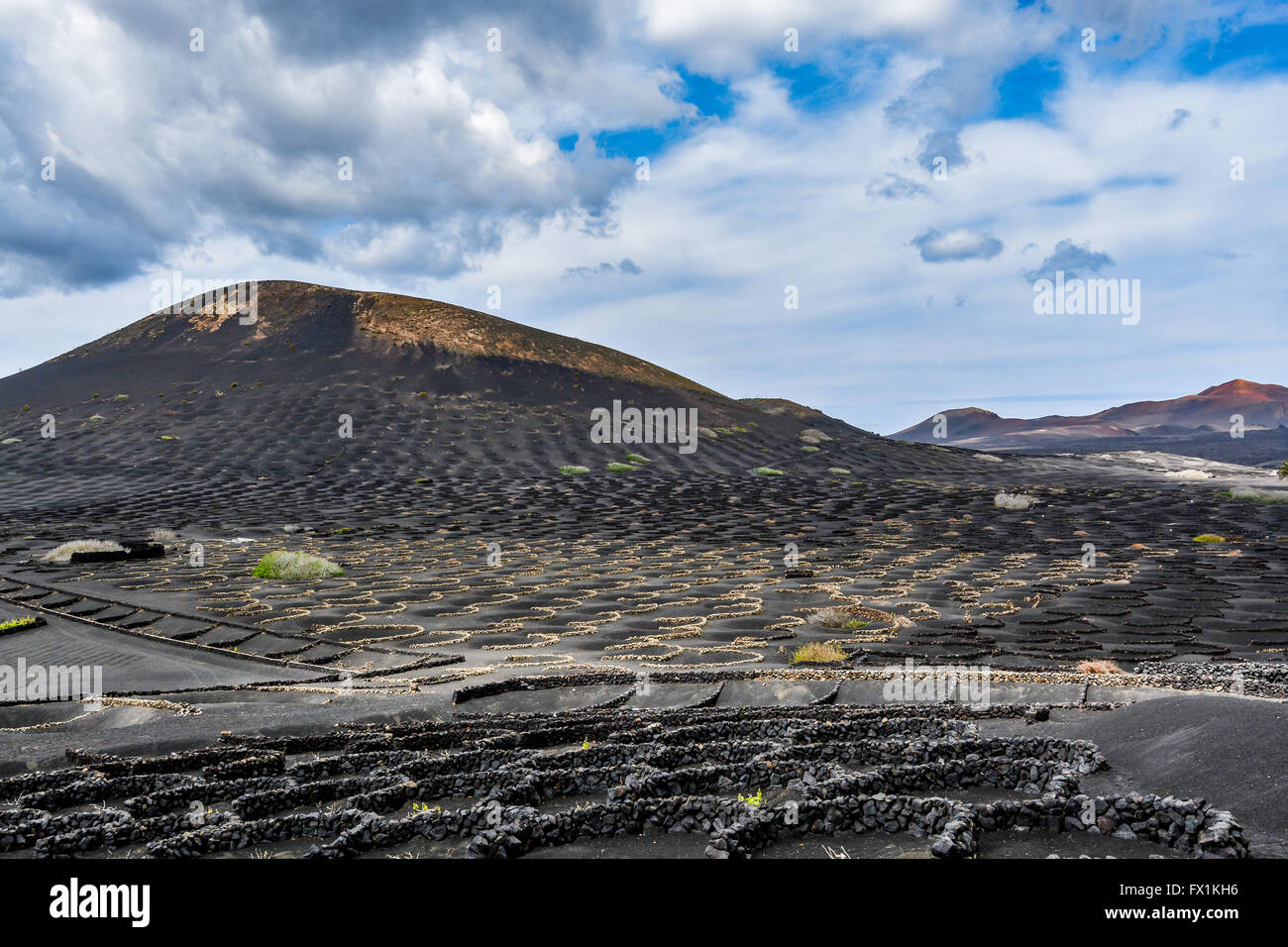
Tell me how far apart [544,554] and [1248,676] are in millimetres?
12202

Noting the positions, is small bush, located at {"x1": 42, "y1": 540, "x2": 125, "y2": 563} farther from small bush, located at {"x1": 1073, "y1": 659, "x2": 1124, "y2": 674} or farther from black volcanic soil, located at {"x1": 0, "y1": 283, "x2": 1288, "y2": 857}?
small bush, located at {"x1": 1073, "y1": 659, "x2": 1124, "y2": 674}

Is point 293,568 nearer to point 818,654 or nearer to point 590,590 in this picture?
point 590,590

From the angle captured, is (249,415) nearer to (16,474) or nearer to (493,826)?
(16,474)

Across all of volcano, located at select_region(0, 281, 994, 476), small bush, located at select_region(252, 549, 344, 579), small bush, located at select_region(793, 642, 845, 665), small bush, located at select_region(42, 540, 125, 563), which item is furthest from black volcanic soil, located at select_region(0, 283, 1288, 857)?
volcano, located at select_region(0, 281, 994, 476)

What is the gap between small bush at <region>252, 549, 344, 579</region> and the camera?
1372 centimetres

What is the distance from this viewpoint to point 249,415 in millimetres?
45531

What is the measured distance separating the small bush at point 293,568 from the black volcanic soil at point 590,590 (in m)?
0.29

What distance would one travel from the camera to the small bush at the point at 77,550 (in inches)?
615

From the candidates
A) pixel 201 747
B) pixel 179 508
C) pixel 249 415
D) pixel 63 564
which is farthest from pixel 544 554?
pixel 249 415

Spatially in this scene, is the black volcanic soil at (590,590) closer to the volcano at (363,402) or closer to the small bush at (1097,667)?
the small bush at (1097,667)

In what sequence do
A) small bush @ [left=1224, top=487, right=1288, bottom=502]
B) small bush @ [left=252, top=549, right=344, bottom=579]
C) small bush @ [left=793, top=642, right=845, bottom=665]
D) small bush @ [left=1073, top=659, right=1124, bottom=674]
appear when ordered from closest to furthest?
small bush @ [left=1073, top=659, right=1124, bottom=674], small bush @ [left=793, top=642, right=845, bottom=665], small bush @ [left=252, top=549, right=344, bottom=579], small bush @ [left=1224, top=487, right=1288, bottom=502]

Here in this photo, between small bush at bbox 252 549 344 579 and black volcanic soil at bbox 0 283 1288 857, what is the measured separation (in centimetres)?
29

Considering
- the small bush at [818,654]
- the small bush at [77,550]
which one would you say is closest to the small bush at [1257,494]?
the small bush at [818,654]

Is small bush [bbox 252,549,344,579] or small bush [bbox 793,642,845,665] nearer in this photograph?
small bush [bbox 793,642,845,665]
